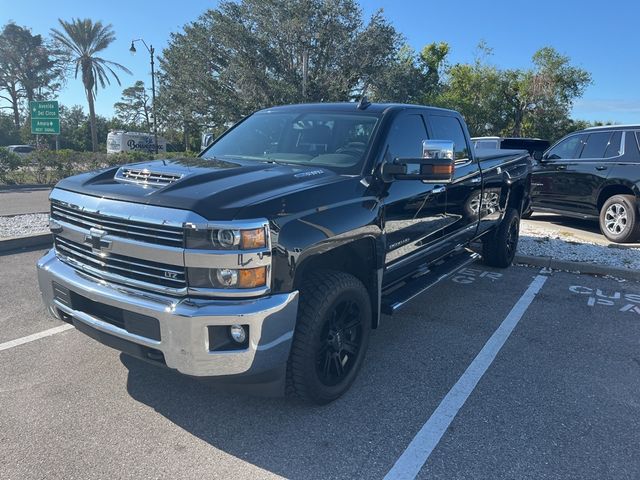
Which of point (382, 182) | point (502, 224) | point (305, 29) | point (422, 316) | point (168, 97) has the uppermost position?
point (305, 29)

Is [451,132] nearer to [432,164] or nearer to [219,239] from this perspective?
[432,164]

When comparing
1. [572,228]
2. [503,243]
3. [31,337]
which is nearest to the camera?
[31,337]

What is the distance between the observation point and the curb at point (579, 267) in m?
6.55

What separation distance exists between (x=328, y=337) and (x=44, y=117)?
993 inches

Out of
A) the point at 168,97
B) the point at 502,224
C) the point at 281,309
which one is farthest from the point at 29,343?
the point at 168,97

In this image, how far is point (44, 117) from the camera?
23.6 m

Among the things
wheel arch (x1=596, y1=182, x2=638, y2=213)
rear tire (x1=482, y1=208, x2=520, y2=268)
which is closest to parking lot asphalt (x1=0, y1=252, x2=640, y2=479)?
rear tire (x1=482, y1=208, x2=520, y2=268)

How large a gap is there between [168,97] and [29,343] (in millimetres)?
32802

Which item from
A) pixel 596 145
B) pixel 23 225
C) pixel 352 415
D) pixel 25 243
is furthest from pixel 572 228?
pixel 23 225

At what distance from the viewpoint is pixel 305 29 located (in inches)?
1069

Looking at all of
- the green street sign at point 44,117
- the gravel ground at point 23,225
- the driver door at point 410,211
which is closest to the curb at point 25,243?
the gravel ground at point 23,225

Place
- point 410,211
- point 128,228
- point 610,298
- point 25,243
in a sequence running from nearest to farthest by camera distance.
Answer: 1. point 128,228
2. point 410,211
3. point 610,298
4. point 25,243

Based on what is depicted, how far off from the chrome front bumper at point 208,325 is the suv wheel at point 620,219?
25.1 feet

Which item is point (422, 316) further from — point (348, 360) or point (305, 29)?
point (305, 29)
